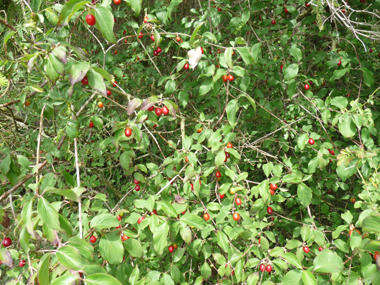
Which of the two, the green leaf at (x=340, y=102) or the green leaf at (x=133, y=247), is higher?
the green leaf at (x=340, y=102)

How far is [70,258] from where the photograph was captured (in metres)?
0.95

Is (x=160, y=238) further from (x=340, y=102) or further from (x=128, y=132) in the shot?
(x=340, y=102)

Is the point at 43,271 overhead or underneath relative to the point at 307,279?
overhead

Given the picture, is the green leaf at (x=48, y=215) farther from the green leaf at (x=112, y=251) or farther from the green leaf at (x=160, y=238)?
the green leaf at (x=160, y=238)

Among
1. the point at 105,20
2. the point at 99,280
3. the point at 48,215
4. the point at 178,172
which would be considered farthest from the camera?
the point at 178,172

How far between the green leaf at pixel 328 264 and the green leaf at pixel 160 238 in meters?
0.72

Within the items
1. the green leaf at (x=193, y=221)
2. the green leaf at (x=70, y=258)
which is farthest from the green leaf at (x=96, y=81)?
the green leaf at (x=193, y=221)

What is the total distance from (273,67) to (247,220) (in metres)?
1.35

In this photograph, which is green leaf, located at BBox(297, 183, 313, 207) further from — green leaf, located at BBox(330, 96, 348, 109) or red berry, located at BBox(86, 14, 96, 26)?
red berry, located at BBox(86, 14, 96, 26)

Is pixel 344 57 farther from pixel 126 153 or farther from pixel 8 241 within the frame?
pixel 8 241

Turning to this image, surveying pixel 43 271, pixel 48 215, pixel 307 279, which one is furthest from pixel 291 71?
pixel 43 271

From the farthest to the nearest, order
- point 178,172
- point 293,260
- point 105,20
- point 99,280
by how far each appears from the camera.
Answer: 1. point 178,172
2. point 293,260
3. point 105,20
4. point 99,280

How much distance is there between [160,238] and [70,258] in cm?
45

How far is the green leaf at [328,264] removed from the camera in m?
Result: 1.30
